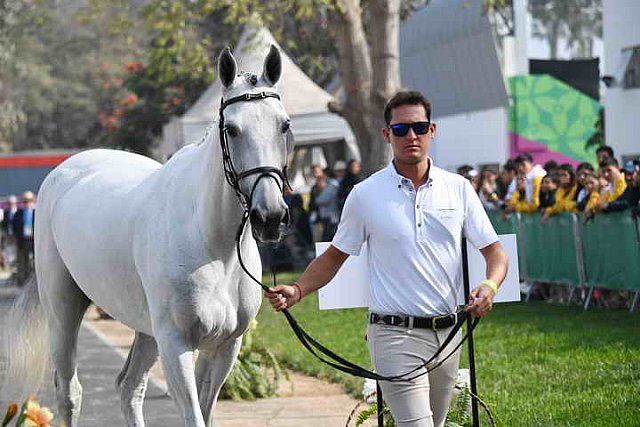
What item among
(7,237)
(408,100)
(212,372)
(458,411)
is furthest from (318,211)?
(408,100)

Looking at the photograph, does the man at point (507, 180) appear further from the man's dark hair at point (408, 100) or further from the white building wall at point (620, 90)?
the man's dark hair at point (408, 100)

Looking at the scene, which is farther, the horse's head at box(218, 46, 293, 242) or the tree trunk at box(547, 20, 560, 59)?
the tree trunk at box(547, 20, 560, 59)

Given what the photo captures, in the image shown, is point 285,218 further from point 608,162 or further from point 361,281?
point 608,162

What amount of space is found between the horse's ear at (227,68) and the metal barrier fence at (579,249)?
29.1 ft

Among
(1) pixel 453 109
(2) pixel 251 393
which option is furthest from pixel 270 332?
(1) pixel 453 109

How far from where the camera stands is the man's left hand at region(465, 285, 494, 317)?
18.4 ft

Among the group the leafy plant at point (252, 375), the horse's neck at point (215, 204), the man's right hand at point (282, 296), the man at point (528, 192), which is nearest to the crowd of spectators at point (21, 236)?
the man at point (528, 192)

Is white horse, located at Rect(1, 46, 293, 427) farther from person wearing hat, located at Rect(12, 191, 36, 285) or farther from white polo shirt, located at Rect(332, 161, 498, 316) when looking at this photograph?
person wearing hat, located at Rect(12, 191, 36, 285)

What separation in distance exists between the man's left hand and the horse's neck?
153cm

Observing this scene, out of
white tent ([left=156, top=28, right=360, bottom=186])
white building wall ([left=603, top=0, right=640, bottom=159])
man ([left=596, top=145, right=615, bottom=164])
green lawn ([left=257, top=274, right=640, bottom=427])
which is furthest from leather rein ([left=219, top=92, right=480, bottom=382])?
white tent ([left=156, top=28, right=360, bottom=186])

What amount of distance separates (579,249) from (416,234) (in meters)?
10.7

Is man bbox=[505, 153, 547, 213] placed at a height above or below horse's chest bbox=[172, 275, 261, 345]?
below

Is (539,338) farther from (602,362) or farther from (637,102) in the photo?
(637,102)

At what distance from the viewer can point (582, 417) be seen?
8656 millimetres
